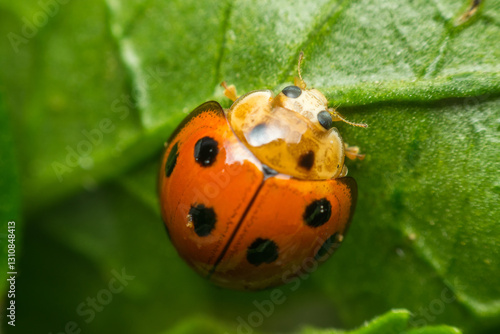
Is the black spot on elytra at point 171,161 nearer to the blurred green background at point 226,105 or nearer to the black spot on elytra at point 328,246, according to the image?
the blurred green background at point 226,105

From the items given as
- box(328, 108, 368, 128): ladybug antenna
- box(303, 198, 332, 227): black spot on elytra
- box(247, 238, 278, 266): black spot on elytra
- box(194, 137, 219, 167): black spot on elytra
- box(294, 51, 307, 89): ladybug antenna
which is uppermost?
box(294, 51, 307, 89): ladybug antenna

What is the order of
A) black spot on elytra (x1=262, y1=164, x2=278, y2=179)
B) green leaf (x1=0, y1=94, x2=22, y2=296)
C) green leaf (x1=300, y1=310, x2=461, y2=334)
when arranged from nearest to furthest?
Answer: green leaf (x1=300, y1=310, x2=461, y2=334) < black spot on elytra (x1=262, y1=164, x2=278, y2=179) < green leaf (x1=0, y1=94, x2=22, y2=296)

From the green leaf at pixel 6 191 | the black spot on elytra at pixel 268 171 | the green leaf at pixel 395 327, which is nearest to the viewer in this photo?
the green leaf at pixel 395 327

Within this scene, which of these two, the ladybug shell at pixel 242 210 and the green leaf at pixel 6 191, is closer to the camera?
the ladybug shell at pixel 242 210

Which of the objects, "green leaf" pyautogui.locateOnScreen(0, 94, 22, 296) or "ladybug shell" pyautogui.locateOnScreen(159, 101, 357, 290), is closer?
"ladybug shell" pyautogui.locateOnScreen(159, 101, 357, 290)

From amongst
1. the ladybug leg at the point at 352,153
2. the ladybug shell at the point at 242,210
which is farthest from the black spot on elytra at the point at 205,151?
the ladybug leg at the point at 352,153

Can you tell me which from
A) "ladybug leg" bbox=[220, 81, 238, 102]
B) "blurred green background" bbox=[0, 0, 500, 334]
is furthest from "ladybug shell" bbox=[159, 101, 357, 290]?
"blurred green background" bbox=[0, 0, 500, 334]

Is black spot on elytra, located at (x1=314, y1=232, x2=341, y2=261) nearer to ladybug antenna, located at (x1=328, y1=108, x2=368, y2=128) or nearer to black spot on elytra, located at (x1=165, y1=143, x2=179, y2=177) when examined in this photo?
ladybug antenna, located at (x1=328, y1=108, x2=368, y2=128)
